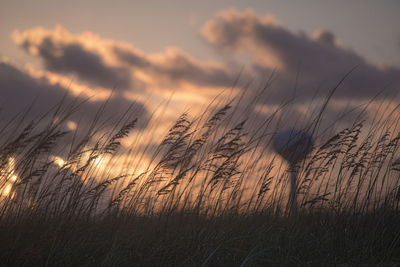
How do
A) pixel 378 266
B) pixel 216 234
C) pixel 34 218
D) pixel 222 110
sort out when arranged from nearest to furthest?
pixel 378 266, pixel 216 234, pixel 34 218, pixel 222 110

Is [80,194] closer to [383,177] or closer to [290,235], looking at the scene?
[290,235]

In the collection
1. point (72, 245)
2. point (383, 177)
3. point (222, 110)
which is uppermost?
point (222, 110)

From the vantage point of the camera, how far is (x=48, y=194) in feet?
9.73

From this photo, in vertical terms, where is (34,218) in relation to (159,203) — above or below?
below

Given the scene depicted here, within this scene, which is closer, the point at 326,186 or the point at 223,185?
the point at 223,185

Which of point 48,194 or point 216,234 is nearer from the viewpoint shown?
point 216,234

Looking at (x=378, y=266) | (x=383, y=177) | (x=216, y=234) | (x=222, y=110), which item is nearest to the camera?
(x=378, y=266)

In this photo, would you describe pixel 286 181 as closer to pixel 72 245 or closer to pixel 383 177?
pixel 383 177

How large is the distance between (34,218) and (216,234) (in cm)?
143

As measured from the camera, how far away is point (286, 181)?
340 cm

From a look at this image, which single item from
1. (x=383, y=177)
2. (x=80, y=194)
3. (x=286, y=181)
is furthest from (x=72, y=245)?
(x=383, y=177)

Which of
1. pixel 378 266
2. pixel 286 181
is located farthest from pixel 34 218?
pixel 378 266

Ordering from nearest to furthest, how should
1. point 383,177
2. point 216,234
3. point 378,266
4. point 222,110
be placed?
point 378,266, point 216,234, point 222,110, point 383,177

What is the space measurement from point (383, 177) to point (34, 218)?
3002 millimetres
